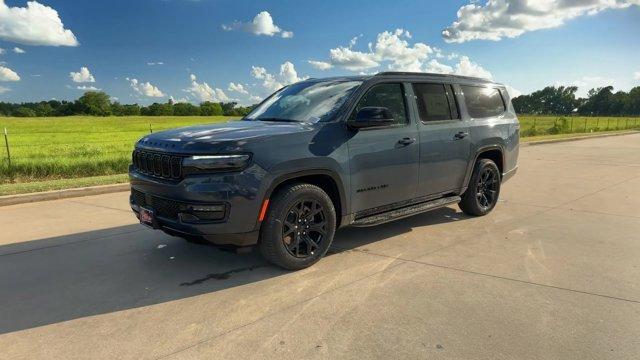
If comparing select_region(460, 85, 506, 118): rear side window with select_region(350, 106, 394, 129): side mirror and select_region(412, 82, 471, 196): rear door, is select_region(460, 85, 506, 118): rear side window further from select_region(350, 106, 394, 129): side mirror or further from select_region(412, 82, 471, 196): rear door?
select_region(350, 106, 394, 129): side mirror

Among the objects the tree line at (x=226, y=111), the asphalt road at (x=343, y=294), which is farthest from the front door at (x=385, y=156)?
the tree line at (x=226, y=111)

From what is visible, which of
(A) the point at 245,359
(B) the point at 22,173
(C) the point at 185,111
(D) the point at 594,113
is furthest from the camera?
(D) the point at 594,113

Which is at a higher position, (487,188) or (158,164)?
(158,164)

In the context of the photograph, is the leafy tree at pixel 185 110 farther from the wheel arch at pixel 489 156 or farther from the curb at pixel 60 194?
the wheel arch at pixel 489 156

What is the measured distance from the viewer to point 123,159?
12711mm

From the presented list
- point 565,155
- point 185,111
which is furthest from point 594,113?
point 565,155

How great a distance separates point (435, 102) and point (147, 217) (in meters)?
3.55

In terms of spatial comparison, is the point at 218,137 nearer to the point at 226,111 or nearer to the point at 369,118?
the point at 369,118

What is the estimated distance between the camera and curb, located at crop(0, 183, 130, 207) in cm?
791

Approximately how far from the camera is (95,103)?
9138 centimetres

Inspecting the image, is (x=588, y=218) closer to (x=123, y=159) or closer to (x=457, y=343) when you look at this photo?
(x=457, y=343)

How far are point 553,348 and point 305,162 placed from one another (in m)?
2.41

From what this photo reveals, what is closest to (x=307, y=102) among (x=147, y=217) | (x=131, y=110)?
(x=147, y=217)

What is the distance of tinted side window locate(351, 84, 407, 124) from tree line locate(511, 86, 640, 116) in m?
138
